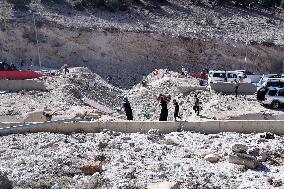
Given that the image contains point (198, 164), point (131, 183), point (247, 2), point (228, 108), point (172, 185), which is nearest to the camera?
point (172, 185)

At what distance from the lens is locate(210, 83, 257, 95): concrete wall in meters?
34.3

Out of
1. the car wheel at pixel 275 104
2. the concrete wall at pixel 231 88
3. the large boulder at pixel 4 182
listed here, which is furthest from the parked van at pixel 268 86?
the large boulder at pixel 4 182

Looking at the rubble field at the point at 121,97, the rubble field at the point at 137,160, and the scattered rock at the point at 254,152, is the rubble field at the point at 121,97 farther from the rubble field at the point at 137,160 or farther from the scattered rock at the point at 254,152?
the scattered rock at the point at 254,152

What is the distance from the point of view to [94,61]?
43.8 meters

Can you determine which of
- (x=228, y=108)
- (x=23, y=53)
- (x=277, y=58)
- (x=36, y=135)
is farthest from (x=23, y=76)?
(x=277, y=58)

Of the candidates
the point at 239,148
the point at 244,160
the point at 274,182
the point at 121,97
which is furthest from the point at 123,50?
the point at 274,182

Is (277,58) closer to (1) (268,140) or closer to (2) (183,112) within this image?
(2) (183,112)

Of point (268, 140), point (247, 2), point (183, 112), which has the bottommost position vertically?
point (183, 112)

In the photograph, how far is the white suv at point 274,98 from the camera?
30.0m

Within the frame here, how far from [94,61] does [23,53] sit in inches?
228

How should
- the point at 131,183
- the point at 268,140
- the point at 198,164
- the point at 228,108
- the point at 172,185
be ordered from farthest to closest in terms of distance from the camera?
the point at 228,108 → the point at 268,140 → the point at 198,164 → the point at 131,183 → the point at 172,185

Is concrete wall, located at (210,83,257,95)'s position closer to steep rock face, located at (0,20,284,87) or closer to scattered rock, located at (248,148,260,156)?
steep rock face, located at (0,20,284,87)

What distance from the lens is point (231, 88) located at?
3434 cm

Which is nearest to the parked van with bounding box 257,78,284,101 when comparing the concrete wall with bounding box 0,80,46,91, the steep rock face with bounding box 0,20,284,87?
the steep rock face with bounding box 0,20,284,87
